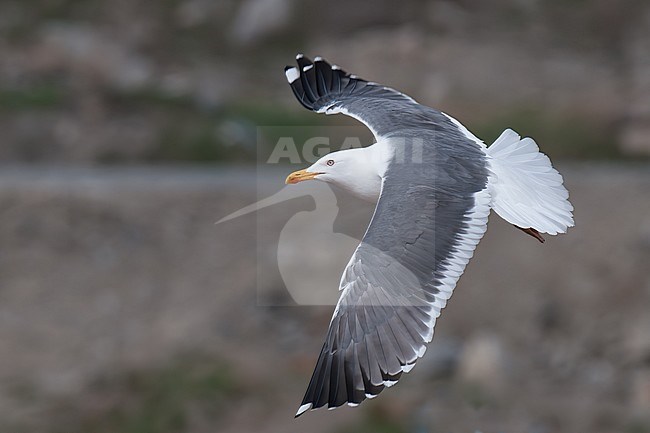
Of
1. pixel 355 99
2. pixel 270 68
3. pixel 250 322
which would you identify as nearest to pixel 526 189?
pixel 355 99

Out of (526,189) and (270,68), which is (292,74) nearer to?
(526,189)

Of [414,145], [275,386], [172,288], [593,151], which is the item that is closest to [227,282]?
[172,288]

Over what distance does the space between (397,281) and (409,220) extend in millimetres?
222

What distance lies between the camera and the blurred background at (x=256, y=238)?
833cm

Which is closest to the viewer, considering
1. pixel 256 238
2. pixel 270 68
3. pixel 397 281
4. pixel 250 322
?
pixel 397 281

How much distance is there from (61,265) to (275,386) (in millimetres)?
2155

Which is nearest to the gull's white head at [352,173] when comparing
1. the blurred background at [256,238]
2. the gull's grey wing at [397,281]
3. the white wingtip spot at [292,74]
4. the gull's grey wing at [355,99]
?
the gull's grey wing at [355,99]

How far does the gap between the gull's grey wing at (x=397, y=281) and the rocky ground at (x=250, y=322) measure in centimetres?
389

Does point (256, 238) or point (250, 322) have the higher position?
point (256, 238)

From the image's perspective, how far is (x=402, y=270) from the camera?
3.99m

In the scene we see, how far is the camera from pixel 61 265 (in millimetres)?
9453

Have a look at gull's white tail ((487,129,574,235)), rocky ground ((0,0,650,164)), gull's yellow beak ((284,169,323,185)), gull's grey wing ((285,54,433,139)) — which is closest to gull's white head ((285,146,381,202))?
gull's yellow beak ((284,169,323,185))

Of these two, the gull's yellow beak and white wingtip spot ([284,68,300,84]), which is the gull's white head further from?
white wingtip spot ([284,68,300,84])

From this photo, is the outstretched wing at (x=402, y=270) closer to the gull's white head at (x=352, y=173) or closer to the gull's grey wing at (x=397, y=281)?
the gull's grey wing at (x=397, y=281)
